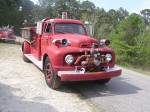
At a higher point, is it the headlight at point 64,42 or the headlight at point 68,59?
the headlight at point 64,42

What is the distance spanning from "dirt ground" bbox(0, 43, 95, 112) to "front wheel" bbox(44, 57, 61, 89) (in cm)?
15

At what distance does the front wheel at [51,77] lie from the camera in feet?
25.6

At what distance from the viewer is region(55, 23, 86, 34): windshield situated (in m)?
9.26

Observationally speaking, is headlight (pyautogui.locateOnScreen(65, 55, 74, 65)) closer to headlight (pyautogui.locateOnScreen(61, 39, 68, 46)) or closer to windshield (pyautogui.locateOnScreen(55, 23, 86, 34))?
headlight (pyautogui.locateOnScreen(61, 39, 68, 46))

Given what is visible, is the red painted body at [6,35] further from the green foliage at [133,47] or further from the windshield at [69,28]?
the windshield at [69,28]

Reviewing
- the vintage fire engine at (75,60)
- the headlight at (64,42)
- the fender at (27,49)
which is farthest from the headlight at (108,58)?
the fender at (27,49)

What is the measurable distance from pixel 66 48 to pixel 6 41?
1669 centimetres

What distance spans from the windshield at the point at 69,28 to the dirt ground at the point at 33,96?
1.72m

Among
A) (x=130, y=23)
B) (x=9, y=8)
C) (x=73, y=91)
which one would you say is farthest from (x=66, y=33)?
(x=130, y=23)

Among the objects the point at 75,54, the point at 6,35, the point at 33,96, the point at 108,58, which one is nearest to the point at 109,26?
the point at 6,35

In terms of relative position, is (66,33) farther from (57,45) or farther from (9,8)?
(9,8)

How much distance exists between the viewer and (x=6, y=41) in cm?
2345

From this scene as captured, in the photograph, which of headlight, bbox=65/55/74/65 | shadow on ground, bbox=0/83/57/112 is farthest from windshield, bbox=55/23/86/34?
shadow on ground, bbox=0/83/57/112

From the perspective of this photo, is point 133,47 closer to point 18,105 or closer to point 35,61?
point 35,61
